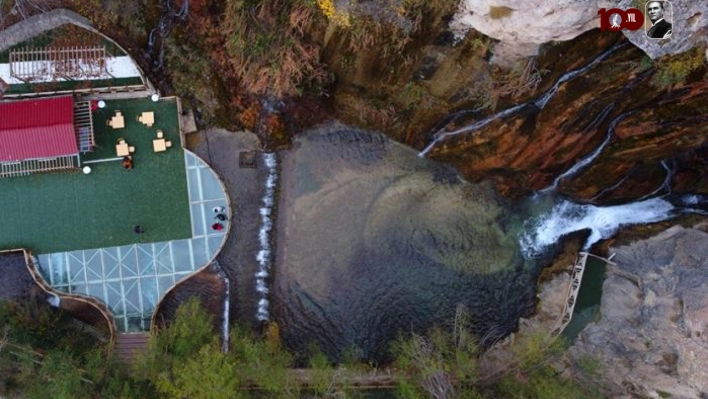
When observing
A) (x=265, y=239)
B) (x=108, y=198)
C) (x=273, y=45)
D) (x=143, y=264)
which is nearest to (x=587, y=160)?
(x=273, y=45)

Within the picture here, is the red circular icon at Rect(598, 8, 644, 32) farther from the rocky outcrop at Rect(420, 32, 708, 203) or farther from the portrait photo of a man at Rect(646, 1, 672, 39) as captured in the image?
the rocky outcrop at Rect(420, 32, 708, 203)

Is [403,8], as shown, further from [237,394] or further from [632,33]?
[237,394]

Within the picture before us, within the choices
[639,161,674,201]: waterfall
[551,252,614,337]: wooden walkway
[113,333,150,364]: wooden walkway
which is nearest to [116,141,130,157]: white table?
[113,333,150,364]: wooden walkway

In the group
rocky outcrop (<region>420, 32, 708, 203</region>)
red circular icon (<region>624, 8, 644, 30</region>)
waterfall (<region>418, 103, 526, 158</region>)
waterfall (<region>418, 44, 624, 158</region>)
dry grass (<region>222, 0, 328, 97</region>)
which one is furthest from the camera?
waterfall (<region>418, 103, 526, 158</region>)

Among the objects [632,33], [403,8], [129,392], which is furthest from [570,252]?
[129,392]

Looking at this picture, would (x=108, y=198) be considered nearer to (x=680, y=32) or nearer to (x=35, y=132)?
(x=35, y=132)
